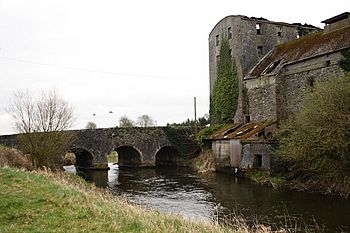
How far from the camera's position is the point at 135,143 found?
131ft

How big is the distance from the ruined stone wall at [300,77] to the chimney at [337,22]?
3784 millimetres

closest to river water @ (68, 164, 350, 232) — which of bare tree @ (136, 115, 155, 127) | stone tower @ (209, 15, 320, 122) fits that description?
stone tower @ (209, 15, 320, 122)

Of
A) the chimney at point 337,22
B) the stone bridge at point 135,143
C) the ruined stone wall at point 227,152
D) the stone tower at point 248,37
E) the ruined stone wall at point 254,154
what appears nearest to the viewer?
the ruined stone wall at point 254,154

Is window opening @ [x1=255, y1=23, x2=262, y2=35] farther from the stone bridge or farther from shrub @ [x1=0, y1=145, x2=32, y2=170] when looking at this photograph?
shrub @ [x1=0, y1=145, x2=32, y2=170]

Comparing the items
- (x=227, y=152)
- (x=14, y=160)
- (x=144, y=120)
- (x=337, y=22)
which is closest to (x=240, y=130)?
(x=227, y=152)

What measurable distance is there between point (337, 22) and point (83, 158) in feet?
89.5

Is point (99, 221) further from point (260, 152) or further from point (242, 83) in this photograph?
point (242, 83)

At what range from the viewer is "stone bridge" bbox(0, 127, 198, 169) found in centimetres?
3831

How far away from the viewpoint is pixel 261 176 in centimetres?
2569

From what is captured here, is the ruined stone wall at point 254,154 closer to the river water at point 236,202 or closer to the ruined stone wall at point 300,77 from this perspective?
the river water at point 236,202

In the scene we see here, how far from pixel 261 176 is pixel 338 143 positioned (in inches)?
296

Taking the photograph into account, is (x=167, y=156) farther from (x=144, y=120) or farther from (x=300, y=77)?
(x=144, y=120)

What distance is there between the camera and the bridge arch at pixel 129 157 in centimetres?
4138

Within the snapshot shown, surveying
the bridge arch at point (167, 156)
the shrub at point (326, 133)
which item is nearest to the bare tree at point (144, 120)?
the bridge arch at point (167, 156)
